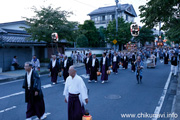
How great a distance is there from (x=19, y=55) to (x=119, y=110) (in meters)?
15.8

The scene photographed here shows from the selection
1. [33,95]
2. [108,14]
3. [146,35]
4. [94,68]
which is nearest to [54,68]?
[94,68]

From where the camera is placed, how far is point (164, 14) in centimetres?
1155

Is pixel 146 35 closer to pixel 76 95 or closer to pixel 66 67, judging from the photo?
pixel 66 67

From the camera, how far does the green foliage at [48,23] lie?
18020 millimetres

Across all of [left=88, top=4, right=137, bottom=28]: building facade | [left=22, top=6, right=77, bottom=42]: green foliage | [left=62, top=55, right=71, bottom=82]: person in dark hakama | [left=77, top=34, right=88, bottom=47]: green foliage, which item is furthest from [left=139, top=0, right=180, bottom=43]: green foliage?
[left=88, top=4, right=137, bottom=28]: building facade

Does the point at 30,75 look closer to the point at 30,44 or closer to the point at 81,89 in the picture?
the point at 81,89

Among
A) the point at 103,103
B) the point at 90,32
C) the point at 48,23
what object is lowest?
the point at 103,103

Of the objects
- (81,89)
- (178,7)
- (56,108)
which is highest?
(178,7)

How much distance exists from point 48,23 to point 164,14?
37.1ft

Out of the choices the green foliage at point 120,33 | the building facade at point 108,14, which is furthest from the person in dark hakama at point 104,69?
the building facade at point 108,14

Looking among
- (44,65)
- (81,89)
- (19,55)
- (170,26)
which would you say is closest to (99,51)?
(44,65)

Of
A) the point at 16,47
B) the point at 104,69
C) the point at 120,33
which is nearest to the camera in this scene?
the point at 104,69

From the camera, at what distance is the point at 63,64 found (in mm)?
11766

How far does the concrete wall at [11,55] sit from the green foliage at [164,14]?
42.6 feet
